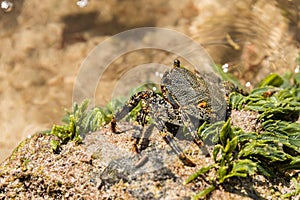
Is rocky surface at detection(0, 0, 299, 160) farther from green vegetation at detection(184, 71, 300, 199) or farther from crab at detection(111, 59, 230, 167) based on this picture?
crab at detection(111, 59, 230, 167)

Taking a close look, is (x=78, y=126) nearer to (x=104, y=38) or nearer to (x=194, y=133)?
(x=194, y=133)

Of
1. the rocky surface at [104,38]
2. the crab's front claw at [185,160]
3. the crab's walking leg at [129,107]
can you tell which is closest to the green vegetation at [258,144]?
the crab's front claw at [185,160]

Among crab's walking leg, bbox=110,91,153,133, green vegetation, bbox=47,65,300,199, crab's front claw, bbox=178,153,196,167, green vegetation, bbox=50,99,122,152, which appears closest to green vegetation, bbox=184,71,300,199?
green vegetation, bbox=47,65,300,199

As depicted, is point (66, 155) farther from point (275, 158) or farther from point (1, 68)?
point (1, 68)

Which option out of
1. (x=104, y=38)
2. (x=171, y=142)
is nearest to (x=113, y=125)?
(x=171, y=142)

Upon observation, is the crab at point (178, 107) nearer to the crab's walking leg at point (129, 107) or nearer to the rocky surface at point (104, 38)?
the crab's walking leg at point (129, 107)

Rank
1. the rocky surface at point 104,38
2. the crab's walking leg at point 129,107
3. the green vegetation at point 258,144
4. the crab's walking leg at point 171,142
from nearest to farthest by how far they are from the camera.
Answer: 1. the green vegetation at point 258,144
2. the crab's walking leg at point 171,142
3. the crab's walking leg at point 129,107
4. the rocky surface at point 104,38

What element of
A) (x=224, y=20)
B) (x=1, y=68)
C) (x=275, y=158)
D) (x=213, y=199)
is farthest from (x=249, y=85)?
(x=1, y=68)
